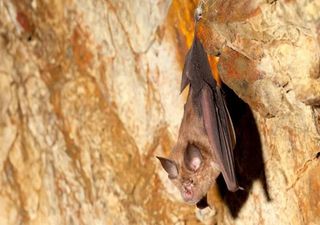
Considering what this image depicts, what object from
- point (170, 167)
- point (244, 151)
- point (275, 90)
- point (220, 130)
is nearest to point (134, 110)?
point (170, 167)

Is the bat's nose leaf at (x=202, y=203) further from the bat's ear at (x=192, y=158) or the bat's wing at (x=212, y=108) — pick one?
the bat's wing at (x=212, y=108)

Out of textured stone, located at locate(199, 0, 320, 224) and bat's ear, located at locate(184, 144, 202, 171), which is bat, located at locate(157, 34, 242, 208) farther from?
textured stone, located at locate(199, 0, 320, 224)

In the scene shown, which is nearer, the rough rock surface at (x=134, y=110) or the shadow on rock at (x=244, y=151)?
the rough rock surface at (x=134, y=110)

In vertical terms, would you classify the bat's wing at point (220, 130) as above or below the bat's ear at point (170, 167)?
above

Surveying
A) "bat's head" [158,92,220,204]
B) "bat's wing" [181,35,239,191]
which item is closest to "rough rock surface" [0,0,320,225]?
"bat's wing" [181,35,239,191]

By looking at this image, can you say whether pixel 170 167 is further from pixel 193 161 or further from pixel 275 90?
pixel 275 90

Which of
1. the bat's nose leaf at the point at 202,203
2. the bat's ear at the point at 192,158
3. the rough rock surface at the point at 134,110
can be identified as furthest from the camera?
the bat's nose leaf at the point at 202,203

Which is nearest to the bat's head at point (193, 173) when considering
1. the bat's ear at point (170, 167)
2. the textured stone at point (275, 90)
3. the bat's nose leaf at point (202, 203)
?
the bat's ear at point (170, 167)
